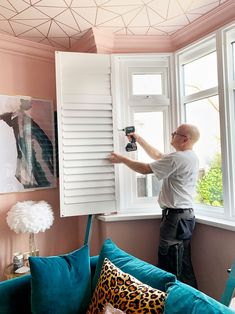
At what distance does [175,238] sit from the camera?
2.12m

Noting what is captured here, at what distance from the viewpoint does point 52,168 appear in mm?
2693

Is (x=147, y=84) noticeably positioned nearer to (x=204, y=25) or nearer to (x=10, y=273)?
(x=204, y=25)

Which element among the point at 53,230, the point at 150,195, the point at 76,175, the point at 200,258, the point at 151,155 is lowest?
the point at 200,258

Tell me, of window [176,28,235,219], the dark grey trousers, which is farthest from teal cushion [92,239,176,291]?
window [176,28,235,219]

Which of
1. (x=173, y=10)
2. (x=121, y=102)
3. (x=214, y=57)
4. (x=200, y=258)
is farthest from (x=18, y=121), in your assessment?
(x=200, y=258)

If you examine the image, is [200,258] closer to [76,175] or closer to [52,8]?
[76,175]

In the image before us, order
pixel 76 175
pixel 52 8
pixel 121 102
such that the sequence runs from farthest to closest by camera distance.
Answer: pixel 121 102 < pixel 76 175 < pixel 52 8

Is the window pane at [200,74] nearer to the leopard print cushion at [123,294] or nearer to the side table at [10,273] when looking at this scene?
the leopard print cushion at [123,294]

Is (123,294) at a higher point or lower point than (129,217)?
lower

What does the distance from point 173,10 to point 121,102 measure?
83cm

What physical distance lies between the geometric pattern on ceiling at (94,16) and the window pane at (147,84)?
0.36 metres

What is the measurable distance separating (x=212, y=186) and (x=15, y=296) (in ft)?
5.38

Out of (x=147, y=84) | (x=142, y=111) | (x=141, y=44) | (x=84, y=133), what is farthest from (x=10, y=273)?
(x=141, y=44)

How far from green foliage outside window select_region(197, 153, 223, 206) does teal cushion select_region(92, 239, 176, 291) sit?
41.0 inches
